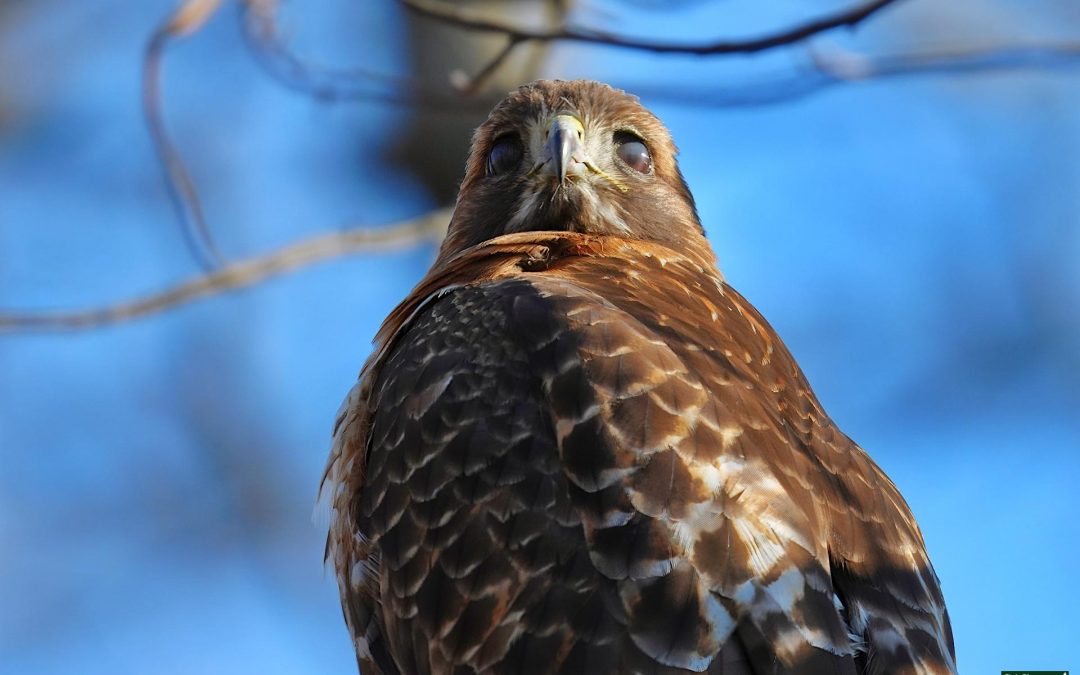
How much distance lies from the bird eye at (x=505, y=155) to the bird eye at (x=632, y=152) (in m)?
0.39

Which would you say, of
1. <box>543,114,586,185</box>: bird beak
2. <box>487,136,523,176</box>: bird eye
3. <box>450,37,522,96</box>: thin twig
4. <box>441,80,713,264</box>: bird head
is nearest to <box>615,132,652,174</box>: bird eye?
<box>441,80,713,264</box>: bird head

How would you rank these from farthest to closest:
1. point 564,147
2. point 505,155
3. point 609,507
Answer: point 505,155 → point 564,147 → point 609,507

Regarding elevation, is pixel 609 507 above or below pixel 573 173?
below

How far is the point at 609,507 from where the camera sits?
11.3ft

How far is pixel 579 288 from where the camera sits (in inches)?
161

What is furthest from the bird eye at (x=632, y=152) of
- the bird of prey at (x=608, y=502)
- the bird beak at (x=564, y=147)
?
the bird of prey at (x=608, y=502)

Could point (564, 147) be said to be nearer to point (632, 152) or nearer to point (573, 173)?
point (573, 173)

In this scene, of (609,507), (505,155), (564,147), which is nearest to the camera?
(609,507)

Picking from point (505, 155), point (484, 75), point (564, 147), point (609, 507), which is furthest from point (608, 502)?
point (505, 155)

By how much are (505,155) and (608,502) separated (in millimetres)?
2321

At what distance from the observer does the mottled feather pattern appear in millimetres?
3320

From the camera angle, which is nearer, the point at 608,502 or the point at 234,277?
the point at 608,502

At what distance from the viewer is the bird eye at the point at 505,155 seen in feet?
17.9

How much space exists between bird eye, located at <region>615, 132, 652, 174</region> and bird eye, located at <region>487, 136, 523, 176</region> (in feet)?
1.28
